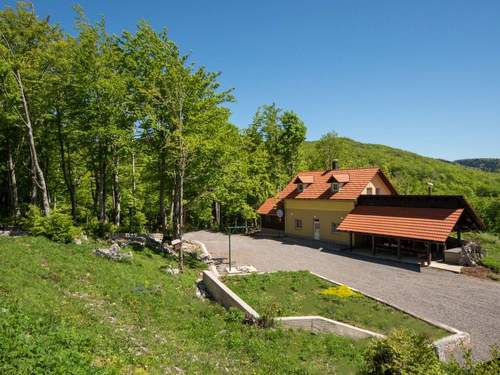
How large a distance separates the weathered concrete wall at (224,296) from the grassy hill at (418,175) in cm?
3355

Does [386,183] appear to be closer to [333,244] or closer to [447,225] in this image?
[333,244]

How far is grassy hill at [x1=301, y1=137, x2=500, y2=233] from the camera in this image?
125 feet

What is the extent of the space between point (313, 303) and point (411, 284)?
704cm

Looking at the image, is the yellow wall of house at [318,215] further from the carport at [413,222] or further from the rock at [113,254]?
the rock at [113,254]

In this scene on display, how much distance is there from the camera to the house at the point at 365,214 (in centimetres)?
2272

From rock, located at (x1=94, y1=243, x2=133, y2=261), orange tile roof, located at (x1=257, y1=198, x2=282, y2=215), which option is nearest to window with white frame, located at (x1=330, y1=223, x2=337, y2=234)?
orange tile roof, located at (x1=257, y1=198, x2=282, y2=215)

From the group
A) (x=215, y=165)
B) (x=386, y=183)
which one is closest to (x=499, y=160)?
(x=386, y=183)

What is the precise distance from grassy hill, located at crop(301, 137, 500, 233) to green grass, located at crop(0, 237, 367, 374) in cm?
3504

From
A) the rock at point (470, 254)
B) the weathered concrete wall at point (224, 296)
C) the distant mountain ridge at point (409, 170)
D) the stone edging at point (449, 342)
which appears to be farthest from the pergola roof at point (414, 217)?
the distant mountain ridge at point (409, 170)

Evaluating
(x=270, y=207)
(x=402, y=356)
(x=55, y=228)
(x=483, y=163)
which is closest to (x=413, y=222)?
(x=402, y=356)

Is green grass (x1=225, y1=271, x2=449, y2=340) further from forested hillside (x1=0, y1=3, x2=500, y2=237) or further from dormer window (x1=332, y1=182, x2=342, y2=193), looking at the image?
dormer window (x1=332, y1=182, x2=342, y2=193)

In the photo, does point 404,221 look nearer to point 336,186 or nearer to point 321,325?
point 336,186

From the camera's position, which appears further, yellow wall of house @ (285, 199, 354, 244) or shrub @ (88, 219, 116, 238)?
yellow wall of house @ (285, 199, 354, 244)

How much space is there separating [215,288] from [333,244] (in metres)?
16.7
